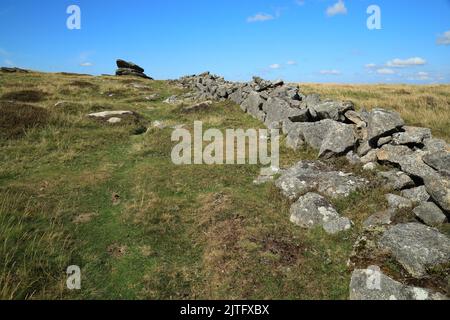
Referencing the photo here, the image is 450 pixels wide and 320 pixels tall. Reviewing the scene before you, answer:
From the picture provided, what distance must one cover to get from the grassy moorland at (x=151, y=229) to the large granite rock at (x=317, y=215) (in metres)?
0.30

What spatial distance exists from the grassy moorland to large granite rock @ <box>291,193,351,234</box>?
300 mm

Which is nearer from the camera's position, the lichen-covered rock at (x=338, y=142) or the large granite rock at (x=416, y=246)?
the large granite rock at (x=416, y=246)

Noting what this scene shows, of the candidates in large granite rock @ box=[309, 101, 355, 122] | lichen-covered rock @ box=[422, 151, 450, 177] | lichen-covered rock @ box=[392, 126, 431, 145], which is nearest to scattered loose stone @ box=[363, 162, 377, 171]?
lichen-covered rock @ box=[392, 126, 431, 145]

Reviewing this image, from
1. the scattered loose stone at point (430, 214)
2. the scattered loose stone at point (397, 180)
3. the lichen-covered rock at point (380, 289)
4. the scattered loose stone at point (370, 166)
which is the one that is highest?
the scattered loose stone at point (370, 166)

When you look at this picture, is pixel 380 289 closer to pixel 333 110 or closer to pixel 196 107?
pixel 333 110

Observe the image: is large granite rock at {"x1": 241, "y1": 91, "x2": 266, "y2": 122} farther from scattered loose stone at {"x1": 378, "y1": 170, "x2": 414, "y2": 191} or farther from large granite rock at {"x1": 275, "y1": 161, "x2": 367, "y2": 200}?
scattered loose stone at {"x1": 378, "y1": 170, "x2": 414, "y2": 191}

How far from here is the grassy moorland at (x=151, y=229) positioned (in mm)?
9117

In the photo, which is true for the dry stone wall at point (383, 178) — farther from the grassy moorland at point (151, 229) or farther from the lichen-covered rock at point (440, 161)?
the grassy moorland at point (151, 229)

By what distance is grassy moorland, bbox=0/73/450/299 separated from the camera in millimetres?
9117

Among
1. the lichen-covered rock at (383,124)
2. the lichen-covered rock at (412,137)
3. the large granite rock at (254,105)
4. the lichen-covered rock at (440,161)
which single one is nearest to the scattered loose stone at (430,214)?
the lichen-covered rock at (440,161)

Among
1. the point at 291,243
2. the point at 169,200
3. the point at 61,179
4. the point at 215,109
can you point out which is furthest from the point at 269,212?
the point at 215,109

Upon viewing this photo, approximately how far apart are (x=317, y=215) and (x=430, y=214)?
323 centimetres

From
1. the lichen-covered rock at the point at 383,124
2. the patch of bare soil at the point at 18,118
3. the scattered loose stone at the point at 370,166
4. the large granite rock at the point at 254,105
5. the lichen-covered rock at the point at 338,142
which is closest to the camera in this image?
the scattered loose stone at the point at 370,166

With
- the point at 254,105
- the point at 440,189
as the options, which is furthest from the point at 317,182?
the point at 254,105
